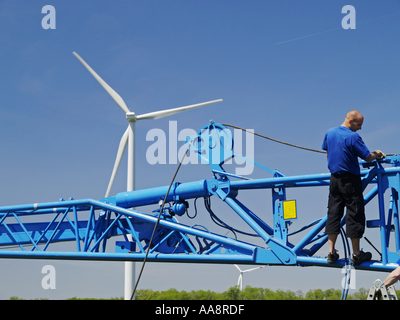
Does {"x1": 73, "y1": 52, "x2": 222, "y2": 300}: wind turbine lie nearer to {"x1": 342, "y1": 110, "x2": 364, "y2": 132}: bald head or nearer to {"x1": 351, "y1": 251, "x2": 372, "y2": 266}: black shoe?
{"x1": 342, "y1": 110, "x2": 364, "y2": 132}: bald head

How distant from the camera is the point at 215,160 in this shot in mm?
13680

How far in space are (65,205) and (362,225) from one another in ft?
31.9

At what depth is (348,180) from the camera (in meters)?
10.3

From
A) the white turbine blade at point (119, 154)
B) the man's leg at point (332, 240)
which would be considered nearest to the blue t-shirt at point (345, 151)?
the man's leg at point (332, 240)

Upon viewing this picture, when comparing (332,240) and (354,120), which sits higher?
(354,120)

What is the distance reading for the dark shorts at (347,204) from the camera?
33.3 feet

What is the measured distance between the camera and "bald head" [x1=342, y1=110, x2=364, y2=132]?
10.5 metres

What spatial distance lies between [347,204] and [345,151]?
3.97 ft

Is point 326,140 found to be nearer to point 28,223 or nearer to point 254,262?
point 254,262

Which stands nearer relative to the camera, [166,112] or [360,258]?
[360,258]

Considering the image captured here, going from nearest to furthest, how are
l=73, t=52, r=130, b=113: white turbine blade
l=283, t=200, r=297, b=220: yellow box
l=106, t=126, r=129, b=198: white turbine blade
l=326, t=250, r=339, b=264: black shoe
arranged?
l=326, t=250, r=339, b=264: black shoe
l=283, t=200, r=297, b=220: yellow box
l=106, t=126, r=129, b=198: white turbine blade
l=73, t=52, r=130, b=113: white turbine blade

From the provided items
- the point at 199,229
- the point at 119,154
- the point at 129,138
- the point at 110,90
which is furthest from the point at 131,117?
the point at 199,229

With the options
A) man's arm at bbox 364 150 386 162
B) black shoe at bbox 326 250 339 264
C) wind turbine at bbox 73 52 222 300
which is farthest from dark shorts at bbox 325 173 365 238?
wind turbine at bbox 73 52 222 300

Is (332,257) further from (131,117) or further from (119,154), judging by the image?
(131,117)
